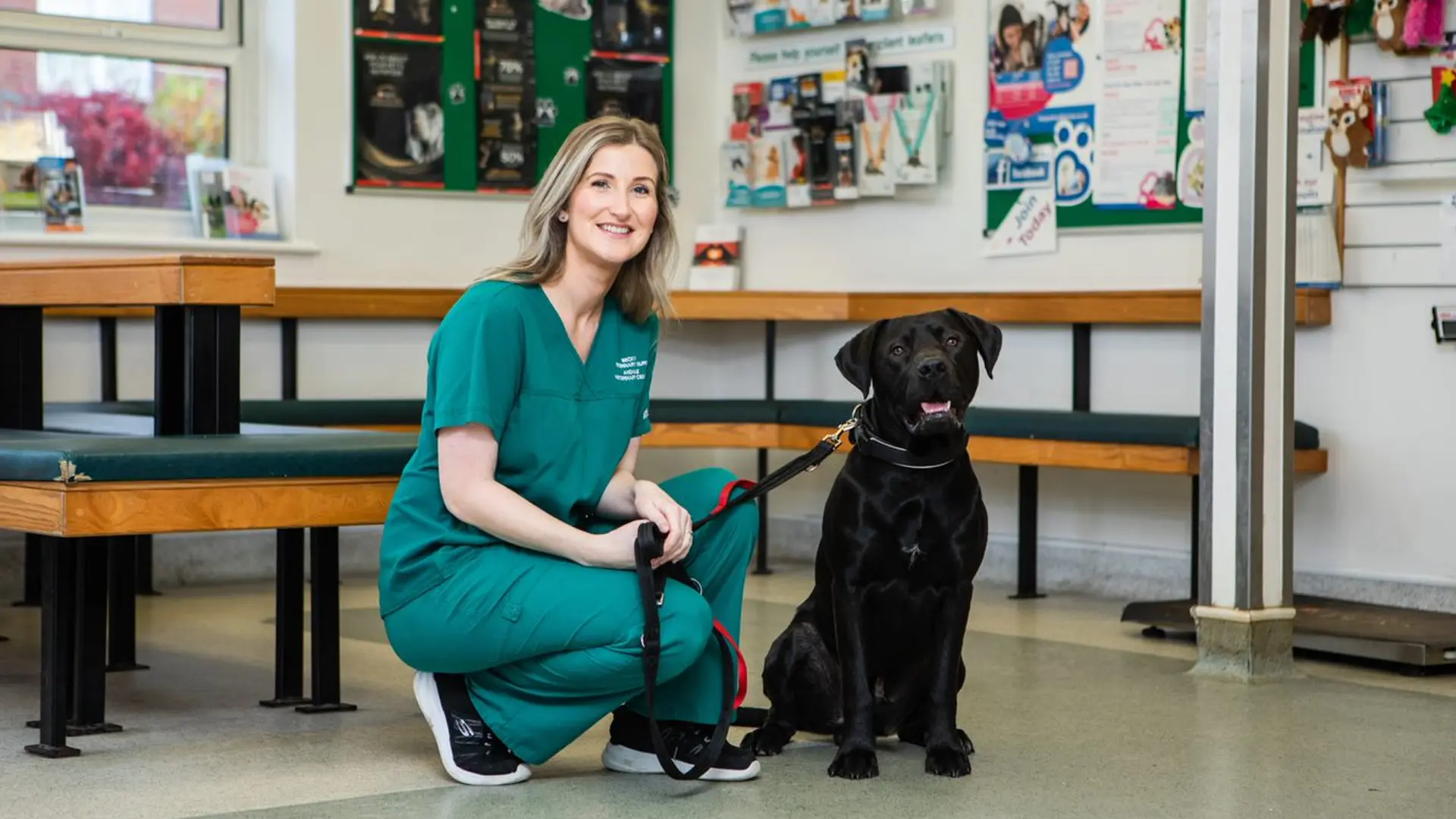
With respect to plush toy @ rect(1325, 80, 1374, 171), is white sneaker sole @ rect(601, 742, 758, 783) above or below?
below

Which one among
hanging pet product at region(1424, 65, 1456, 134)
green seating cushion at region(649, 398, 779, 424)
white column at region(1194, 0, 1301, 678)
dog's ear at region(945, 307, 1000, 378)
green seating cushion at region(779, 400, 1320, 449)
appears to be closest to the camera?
dog's ear at region(945, 307, 1000, 378)

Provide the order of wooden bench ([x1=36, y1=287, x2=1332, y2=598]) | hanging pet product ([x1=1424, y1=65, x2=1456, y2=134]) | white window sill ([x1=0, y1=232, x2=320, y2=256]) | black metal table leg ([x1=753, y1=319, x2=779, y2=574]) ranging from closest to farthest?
hanging pet product ([x1=1424, y1=65, x2=1456, y2=134]) < wooden bench ([x1=36, y1=287, x2=1332, y2=598]) < white window sill ([x1=0, y1=232, x2=320, y2=256]) < black metal table leg ([x1=753, y1=319, x2=779, y2=574])

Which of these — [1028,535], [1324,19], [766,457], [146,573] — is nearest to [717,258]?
[766,457]

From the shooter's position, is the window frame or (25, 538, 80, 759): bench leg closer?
(25, 538, 80, 759): bench leg

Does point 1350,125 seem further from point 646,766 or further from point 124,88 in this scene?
point 124,88

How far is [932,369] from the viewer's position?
9.93 ft

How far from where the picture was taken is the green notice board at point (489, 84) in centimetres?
608

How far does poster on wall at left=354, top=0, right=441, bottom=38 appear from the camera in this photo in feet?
19.8

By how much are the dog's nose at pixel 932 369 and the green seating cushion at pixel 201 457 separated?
974mm

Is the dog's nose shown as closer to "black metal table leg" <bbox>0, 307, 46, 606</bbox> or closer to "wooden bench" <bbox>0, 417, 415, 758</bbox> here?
"wooden bench" <bbox>0, 417, 415, 758</bbox>

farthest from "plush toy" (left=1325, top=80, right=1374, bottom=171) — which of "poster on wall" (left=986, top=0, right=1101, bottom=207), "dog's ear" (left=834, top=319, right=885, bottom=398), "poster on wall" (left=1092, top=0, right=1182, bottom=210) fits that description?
"dog's ear" (left=834, top=319, right=885, bottom=398)

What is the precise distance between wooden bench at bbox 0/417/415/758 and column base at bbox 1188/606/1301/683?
181 cm

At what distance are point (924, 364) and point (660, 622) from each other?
594 mm

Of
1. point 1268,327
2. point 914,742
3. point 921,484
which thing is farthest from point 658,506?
point 1268,327
